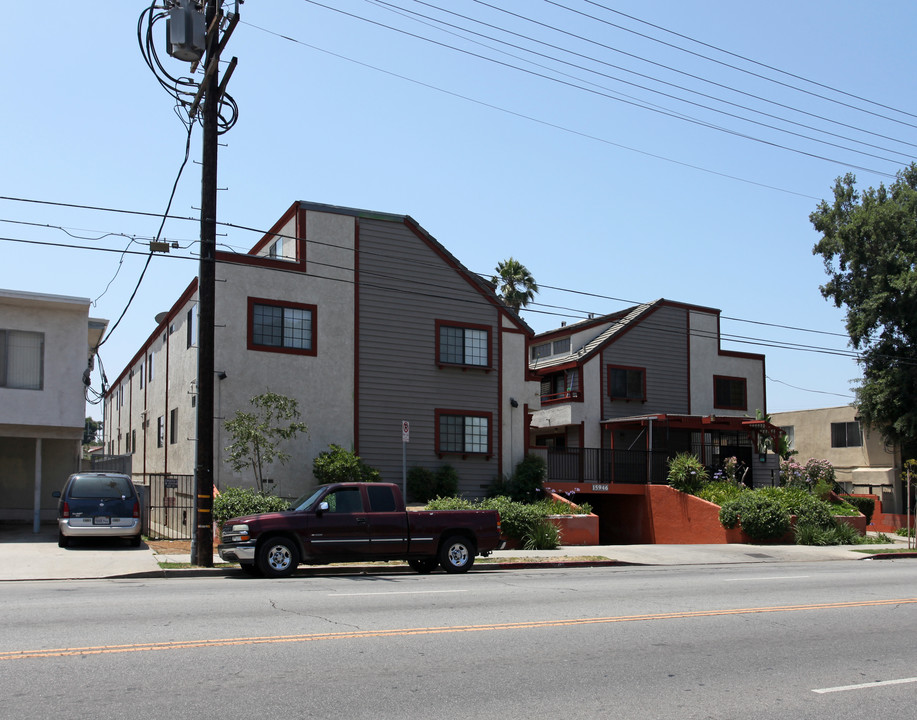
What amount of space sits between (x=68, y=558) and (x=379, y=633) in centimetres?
1114

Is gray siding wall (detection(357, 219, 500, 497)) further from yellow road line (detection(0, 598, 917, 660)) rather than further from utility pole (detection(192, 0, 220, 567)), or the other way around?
yellow road line (detection(0, 598, 917, 660))

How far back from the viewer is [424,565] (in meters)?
17.5

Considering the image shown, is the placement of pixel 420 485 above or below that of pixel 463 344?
below

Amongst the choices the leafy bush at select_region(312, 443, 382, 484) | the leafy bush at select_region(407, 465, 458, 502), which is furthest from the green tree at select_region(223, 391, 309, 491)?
the leafy bush at select_region(407, 465, 458, 502)

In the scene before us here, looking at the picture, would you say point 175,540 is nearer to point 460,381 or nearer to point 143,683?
point 460,381

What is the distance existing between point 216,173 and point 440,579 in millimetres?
9004

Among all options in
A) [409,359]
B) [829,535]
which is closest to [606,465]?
[829,535]

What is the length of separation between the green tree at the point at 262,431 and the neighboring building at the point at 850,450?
82.9 ft

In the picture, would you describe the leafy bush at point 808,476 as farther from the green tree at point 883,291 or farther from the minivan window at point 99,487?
the minivan window at point 99,487

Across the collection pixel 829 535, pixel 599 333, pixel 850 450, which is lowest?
pixel 829 535

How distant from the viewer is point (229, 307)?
25.2 metres

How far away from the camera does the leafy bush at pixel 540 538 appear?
73.7ft

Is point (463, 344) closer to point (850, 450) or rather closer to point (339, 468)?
point (339, 468)

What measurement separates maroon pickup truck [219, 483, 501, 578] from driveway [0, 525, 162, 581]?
80.0 inches
